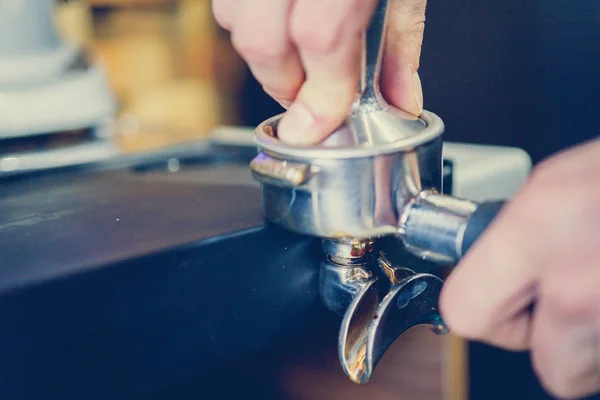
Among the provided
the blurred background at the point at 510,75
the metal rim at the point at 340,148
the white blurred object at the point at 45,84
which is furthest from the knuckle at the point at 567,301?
the white blurred object at the point at 45,84

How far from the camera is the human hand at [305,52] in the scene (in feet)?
0.86

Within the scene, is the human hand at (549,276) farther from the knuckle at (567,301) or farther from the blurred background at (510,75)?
the blurred background at (510,75)

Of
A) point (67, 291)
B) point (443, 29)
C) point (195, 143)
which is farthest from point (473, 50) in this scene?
point (67, 291)

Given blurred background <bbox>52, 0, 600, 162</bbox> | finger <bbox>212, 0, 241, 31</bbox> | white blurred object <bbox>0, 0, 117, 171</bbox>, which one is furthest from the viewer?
white blurred object <bbox>0, 0, 117, 171</bbox>

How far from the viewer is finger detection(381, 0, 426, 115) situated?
1.10 feet

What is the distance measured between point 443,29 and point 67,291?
0.44m

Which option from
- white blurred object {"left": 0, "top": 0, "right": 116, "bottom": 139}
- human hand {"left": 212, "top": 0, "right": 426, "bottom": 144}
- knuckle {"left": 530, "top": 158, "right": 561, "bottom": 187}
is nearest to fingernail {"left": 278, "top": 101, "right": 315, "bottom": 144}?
human hand {"left": 212, "top": 0, "right": 426, "bottom": 144}

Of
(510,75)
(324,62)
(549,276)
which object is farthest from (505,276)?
(510,75)

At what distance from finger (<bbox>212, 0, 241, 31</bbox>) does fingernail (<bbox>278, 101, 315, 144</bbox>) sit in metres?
0.06

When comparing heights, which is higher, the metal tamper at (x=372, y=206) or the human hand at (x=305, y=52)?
the human hand at (x=305, y=52)

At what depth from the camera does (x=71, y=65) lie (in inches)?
29.3

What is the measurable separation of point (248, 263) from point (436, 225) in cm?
10

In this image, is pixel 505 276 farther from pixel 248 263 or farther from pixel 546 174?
pixel 248 263

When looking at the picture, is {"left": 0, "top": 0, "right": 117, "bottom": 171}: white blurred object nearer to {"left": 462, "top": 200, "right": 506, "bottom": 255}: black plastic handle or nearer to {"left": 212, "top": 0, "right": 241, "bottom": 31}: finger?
{"left": 212, "top": 0, "right": 241, "bottom": 31}: finger
